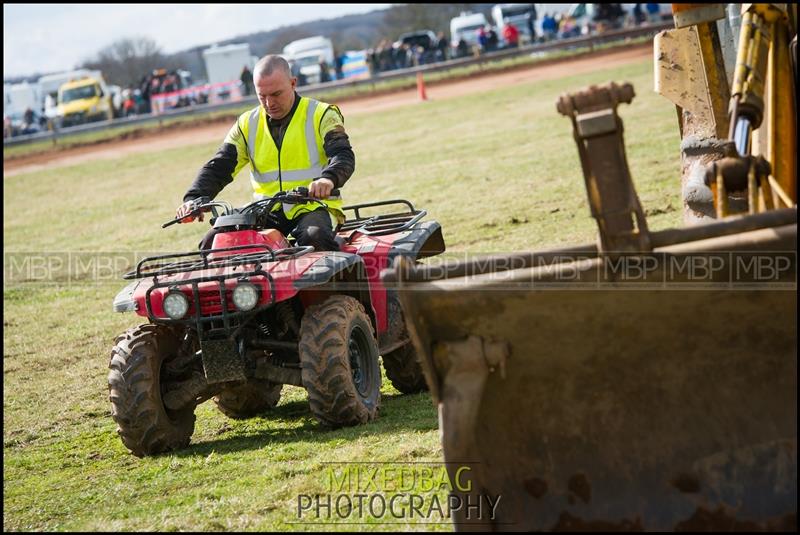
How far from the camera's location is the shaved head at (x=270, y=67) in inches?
279

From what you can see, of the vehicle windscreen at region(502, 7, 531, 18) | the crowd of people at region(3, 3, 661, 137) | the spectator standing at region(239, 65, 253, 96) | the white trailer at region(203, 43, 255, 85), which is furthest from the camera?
the vehicle windscreen at region(502, 7, 531, 18)

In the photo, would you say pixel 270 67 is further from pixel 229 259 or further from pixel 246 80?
pixel 246 80

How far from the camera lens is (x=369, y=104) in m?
33.4

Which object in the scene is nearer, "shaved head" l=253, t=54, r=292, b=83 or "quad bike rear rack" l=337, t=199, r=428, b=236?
"shaved head" l=253, t=54, r=292, b=83

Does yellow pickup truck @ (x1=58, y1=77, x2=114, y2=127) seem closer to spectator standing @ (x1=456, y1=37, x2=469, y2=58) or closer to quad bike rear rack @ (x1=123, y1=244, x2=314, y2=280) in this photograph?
spectator standing @ (x1=456, y1=37, x2=469, y2=58)

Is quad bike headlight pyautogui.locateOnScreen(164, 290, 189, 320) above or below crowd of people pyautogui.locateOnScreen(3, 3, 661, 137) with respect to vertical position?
above

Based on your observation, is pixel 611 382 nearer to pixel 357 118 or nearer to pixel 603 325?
pixel 603 325

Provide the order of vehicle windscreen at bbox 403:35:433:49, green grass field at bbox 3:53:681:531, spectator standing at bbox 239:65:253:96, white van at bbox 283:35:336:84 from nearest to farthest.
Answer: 1. green grass field at bbox 3:53:681:531
2. spectator standing at bbox 239:65:253:96
3. white van at bbox 283:35:336:84
4. vehicle windscreen at bbox 403:35:433:49

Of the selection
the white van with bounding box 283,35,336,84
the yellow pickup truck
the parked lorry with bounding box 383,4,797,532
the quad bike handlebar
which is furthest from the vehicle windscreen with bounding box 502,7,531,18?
the parked lorry with bounding box 383,4,797,532

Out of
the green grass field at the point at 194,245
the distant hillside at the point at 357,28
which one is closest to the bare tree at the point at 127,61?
the distant hillside at the point at 357,28

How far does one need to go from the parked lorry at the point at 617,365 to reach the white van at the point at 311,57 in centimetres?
4242

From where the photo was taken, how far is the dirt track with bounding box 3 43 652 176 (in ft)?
104

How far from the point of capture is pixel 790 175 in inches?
203

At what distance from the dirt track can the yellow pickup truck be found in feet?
33.1
